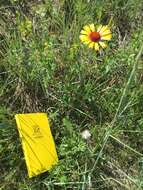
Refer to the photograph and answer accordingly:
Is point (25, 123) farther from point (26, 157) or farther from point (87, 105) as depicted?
point (87, 105)

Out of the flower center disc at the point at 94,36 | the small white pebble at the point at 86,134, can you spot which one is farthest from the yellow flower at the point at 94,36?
the small white pebble at the point at 86,134

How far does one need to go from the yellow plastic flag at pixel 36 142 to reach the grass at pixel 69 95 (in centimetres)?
5

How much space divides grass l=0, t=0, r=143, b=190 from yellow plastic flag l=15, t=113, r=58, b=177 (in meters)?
0.05

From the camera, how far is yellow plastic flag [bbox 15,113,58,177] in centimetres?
174

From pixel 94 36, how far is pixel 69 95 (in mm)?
291

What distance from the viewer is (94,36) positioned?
2016 millimetres

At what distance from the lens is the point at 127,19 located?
242 centimetres

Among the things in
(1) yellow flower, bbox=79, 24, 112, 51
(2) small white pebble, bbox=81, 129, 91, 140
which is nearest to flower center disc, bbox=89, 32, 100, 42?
(1) yellow flower, bbox=79, 24, 112, 51

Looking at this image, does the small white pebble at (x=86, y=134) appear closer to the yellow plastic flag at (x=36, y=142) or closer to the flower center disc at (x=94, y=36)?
the yellow plastic flag at (x=36, y=142)

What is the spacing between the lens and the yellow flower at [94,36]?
200 centimetres

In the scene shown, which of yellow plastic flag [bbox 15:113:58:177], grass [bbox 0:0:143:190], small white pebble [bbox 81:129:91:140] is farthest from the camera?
small white pebble [bbox 81:129:91:140]

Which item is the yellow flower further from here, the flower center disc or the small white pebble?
the small white pebble

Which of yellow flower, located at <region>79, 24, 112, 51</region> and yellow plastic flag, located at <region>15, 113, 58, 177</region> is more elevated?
yellow flower, located at <region>79, 24, 112, 51</region>

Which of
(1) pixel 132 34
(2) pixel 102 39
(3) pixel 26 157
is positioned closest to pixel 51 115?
(3) pixel 26 157
